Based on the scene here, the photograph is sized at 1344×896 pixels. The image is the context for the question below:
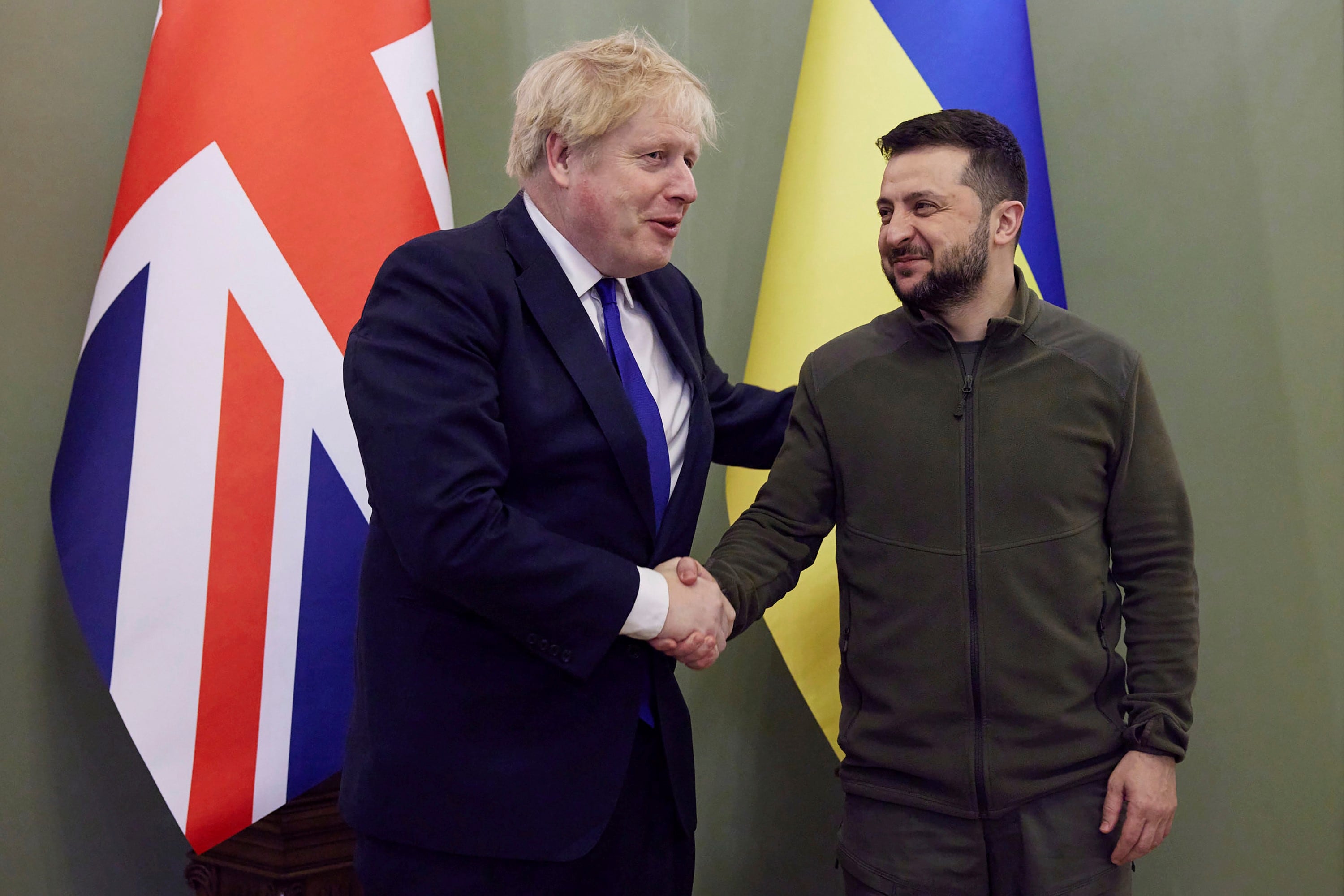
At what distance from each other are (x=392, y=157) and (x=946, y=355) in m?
0.91

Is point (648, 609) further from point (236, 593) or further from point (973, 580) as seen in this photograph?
point (236, 593)

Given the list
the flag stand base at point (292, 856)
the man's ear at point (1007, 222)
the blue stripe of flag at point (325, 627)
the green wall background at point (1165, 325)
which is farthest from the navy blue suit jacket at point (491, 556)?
the green wall background at point (1165, 325)

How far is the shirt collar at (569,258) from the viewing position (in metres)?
1.28

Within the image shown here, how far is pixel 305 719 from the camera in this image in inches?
56.7

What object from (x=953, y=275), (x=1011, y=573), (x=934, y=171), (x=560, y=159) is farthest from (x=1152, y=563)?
(x=560, y=159)

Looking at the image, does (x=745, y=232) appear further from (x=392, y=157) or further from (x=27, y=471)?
(x=27, y=471)

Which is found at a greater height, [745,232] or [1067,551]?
[745,232]

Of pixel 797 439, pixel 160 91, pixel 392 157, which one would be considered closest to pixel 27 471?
pixel 160 91

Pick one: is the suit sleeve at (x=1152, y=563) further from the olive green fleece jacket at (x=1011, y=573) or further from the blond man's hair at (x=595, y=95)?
the blond man's hair at (x=595, y=95)

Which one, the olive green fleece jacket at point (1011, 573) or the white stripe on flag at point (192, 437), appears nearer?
the olive green fleece jacket at point (1011, 573)

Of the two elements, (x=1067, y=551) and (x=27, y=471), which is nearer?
(x=1067, y=551)

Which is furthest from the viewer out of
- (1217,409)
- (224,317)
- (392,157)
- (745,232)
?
(745,232)

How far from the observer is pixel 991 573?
4.25 feet

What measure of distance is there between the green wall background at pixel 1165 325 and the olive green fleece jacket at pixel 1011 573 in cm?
64
